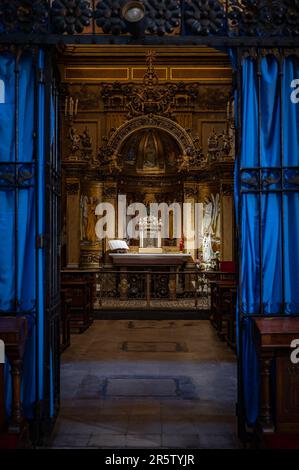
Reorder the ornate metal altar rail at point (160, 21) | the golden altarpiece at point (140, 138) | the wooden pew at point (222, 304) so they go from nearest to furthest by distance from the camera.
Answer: the ornate metal altar rail at point (160, 21) → the wooden pew at point (222, 304) → the golden altarpiece at point (140, 138)

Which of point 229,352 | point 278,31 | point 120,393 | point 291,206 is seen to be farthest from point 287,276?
point 229,352

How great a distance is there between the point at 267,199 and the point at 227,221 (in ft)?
30.0

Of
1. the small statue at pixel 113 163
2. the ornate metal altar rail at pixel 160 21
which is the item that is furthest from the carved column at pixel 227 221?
the ornate metal altar rail at pixel 160 21

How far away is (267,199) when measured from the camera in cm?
453

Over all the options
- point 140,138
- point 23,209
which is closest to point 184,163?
point 140,138

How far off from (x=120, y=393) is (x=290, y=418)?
2.30m

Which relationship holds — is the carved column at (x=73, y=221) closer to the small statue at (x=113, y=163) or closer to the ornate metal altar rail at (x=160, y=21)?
the small statue at (x=113, y=163)

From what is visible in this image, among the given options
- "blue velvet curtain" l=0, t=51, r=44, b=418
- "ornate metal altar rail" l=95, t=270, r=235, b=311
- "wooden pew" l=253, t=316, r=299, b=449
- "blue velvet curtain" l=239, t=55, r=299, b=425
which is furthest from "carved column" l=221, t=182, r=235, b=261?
"wooden pew" l=253, t=316, r=299, b=449

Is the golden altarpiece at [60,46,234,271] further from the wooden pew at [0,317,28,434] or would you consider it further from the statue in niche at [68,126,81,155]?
the wooden pew at [0,317,28,434]

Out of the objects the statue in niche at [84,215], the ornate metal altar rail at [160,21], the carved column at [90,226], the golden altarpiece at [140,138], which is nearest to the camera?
the ornate metal altar rail at [160,21]

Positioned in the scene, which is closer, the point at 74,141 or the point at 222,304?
the point at 222,304

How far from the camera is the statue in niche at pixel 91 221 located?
14.4m

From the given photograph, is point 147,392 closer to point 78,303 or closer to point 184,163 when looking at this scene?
point 78,303

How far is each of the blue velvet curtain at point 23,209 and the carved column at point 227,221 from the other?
30.7ft
